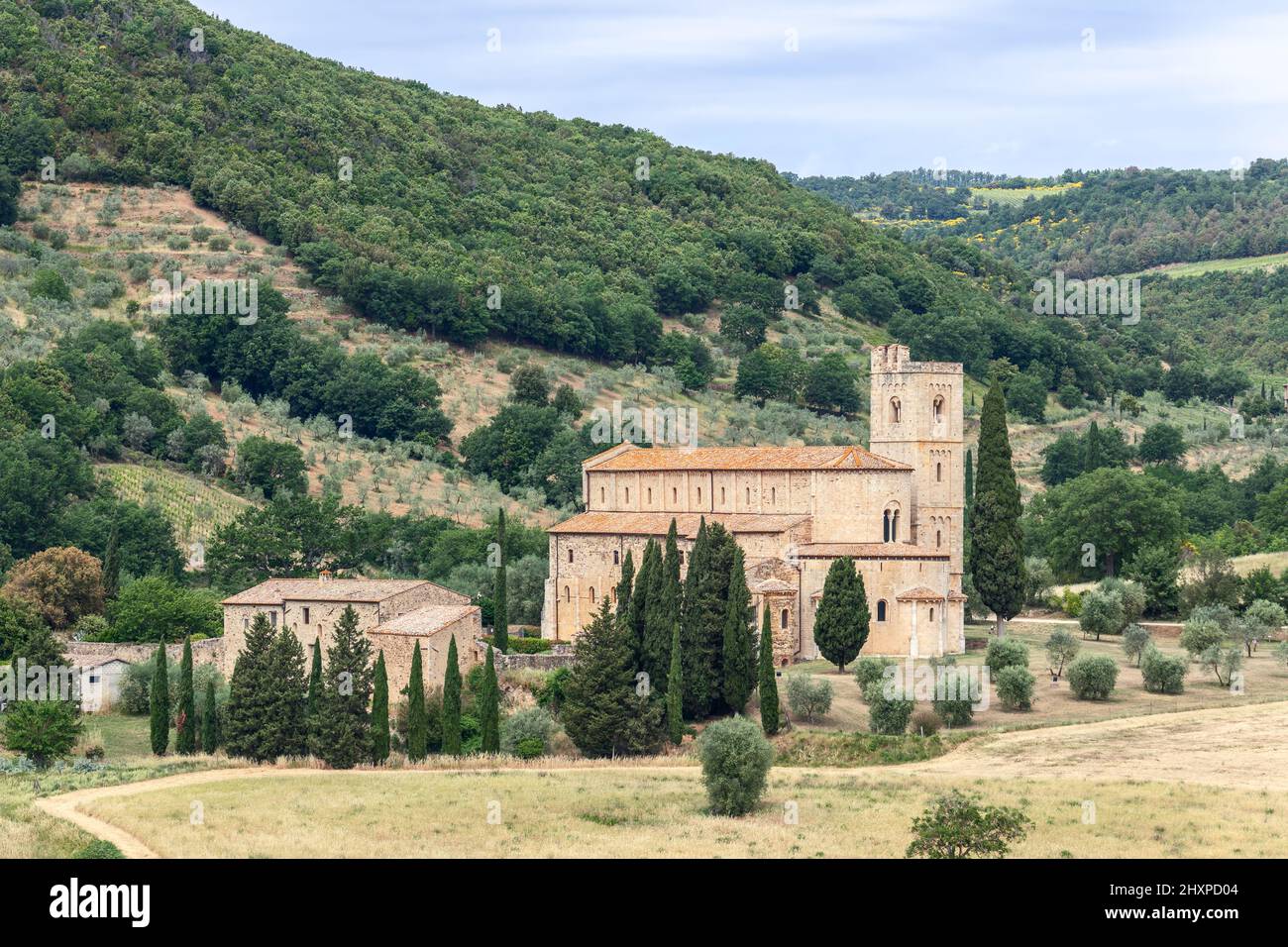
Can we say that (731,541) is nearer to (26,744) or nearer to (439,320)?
(26,744)

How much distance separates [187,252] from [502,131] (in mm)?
52546

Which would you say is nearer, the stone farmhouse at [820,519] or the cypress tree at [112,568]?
the stone farmhouse at [820,519]

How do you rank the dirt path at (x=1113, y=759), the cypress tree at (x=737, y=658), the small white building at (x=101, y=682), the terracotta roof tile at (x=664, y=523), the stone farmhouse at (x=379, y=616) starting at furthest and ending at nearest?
the terracotta roof tile at (x=664, y=523)
the small white building at (x=101, y=682)
the stone farmhouse at (x=379, y=616)
the cypress tree at (x=737, y=658)
the dirt path at (x=1113, y=759)

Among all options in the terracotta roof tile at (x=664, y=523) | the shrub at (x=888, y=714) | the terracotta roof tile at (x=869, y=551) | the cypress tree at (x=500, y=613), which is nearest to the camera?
the shrub at (x=888, y=714)

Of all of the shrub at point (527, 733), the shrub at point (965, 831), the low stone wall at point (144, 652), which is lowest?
the shrub at point (527, 733)

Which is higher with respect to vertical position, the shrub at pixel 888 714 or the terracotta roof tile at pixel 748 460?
the terracotta roof tile at pixel 748 460

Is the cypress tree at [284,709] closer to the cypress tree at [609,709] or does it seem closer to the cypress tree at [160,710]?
the cypress tree at [160,710]

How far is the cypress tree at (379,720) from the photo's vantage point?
2040 inches

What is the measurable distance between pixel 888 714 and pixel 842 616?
5883 millimetres

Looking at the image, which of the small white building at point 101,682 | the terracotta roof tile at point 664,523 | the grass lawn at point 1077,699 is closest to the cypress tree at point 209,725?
the small white building at point 101,682

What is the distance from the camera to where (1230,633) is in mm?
66312

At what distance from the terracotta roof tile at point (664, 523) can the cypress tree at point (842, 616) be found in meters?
4.29

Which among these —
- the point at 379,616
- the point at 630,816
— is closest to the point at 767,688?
the point at 630,816
